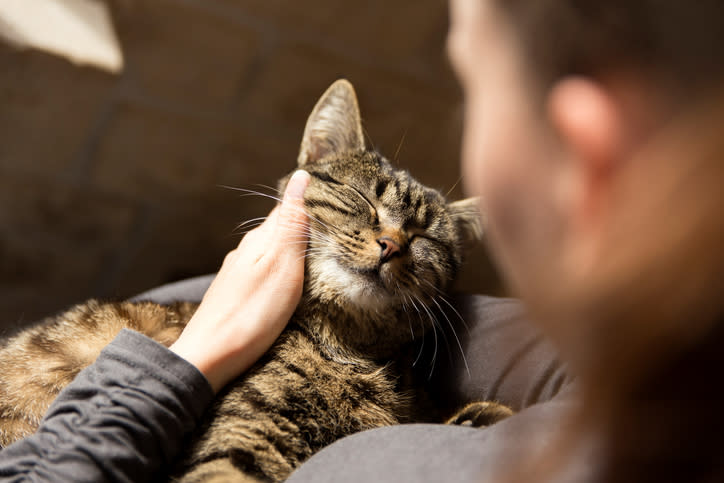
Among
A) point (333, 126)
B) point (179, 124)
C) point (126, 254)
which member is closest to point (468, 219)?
point (333, 126)

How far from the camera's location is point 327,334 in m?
1.12

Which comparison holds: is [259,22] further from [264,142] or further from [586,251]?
[586,251]

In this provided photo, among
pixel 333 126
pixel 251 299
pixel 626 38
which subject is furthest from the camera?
pixel 333 126

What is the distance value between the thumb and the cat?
4 centimetres

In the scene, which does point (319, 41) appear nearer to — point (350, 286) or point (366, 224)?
point (366, 224)

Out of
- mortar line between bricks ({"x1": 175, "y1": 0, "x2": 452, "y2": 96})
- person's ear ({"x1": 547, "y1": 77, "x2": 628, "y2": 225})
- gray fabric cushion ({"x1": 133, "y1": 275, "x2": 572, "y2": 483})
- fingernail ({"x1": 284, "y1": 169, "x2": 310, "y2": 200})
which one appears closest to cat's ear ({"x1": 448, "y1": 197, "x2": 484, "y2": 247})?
gray fabric cushion ({"x1": 133, "y1": 275, "x2": 572, "y2": 483})

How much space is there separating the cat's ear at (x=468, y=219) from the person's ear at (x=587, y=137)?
90 centimetres

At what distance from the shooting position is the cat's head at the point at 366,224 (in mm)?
1089

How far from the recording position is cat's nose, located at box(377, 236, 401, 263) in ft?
3.53

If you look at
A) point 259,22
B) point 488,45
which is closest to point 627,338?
point 488,45

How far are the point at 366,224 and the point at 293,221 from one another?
169mm

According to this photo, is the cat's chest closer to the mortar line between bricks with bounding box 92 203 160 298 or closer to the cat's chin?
the cat's chin

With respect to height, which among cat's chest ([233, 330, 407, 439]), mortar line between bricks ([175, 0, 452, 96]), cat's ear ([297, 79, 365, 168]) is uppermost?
mortar line between bricks ([175, 0, 452, 96])

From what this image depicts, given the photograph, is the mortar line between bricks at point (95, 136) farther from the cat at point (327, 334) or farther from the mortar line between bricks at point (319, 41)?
the cat at point (327, 334)
